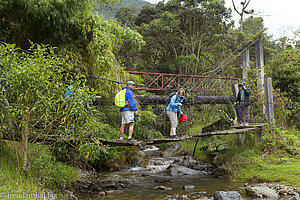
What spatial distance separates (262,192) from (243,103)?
2.73 metres

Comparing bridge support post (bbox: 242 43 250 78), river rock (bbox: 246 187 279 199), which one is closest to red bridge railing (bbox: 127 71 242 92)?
bridge support post (bbox: 242 43 250 78)

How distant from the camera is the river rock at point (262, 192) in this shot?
18.6 ft

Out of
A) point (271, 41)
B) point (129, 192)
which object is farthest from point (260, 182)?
point (271, 41)

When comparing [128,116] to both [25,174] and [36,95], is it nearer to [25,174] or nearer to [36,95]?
[36,95]

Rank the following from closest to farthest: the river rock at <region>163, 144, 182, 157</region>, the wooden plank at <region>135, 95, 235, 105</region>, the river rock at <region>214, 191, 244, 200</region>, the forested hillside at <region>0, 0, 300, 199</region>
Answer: the forested hillside at <region>0, 0, 300, 199</region>
the river rock at <region>214, 191, 244, 200</region>
the wooden plank at <region>135, 95, 235, 105</region>
the river rock at <region>163, 144, 182, 157</region>

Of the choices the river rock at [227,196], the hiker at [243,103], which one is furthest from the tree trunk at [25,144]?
the hiker at [243,103]

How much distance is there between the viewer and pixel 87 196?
611 centimetres

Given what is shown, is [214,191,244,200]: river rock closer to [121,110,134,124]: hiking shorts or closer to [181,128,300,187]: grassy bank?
[181,128,300,187]: grassy bank

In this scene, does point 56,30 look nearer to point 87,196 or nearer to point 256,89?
point 87,196

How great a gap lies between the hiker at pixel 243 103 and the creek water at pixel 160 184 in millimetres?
1769

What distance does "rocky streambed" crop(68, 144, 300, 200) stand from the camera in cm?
586

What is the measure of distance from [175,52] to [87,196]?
15.2m

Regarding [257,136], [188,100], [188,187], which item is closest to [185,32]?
[188,100]

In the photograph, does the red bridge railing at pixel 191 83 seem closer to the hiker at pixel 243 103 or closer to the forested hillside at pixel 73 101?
the forested hillside at pixel 73 101
